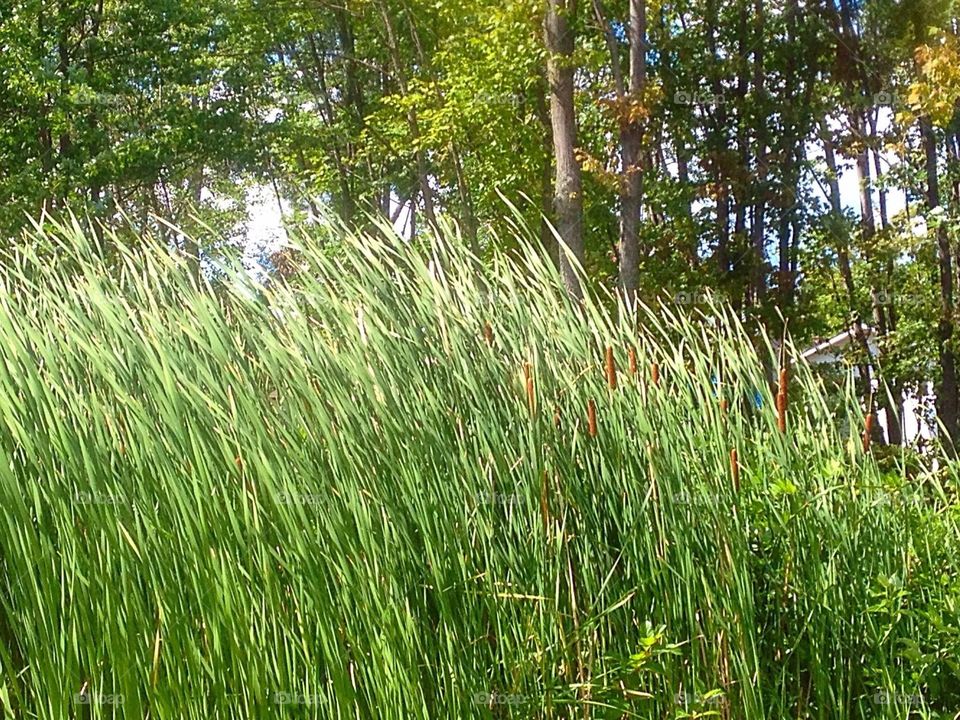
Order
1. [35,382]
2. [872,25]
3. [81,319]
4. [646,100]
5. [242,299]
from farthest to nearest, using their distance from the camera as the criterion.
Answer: [872,25] < [646,100] < [242,299] < [81,319] < [35,382]

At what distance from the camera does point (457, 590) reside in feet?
5.11

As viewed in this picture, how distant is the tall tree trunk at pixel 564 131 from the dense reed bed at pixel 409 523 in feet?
17.0

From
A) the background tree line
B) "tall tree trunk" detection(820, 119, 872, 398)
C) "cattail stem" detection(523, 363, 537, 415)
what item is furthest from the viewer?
"tall tree trunk" detection(820, 119, 872, 398)

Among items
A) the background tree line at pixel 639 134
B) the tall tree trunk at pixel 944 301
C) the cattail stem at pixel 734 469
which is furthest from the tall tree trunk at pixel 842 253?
the cattail stem at pixel 734 469

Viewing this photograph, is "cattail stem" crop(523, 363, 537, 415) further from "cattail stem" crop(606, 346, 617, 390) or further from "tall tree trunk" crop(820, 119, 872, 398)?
"tall tree trunk" crop(820, 119, 872, 398)

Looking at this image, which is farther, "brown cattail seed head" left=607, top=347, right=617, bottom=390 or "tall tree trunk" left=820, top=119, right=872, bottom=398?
"tall tree trunk" left=820, top=119, right=872, bottom=398

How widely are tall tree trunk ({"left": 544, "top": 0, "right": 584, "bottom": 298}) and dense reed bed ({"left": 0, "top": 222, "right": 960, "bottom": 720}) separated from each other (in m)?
5.18

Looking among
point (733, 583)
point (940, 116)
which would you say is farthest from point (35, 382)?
point (940, 116)

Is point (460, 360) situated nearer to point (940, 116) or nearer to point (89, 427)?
point (89, 427)

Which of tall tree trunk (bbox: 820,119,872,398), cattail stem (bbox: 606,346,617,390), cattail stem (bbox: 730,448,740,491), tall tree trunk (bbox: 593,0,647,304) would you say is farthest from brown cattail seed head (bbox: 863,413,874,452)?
tall tree trunk (bbox: 820,119,872,398)

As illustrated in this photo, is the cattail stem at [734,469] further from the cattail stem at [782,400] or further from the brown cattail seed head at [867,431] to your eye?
the brown cattail seed head at [867,431]

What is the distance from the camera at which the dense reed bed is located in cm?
138

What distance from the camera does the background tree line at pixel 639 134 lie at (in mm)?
7488

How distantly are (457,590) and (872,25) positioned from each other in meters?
7.58
